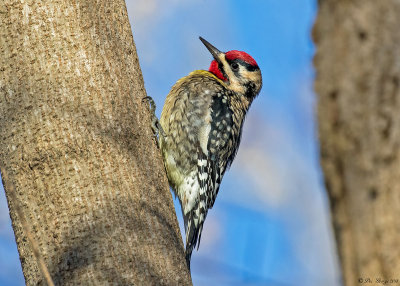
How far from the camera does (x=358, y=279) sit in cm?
128

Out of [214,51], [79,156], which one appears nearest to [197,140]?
[214,51]

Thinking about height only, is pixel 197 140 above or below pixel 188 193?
above

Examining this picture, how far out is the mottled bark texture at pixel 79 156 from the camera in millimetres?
2525

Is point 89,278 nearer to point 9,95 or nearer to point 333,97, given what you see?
point 9,95

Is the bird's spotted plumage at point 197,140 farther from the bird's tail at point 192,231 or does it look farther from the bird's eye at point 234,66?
the bird's eye at point 234,66

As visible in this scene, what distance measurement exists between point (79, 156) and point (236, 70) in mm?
2941

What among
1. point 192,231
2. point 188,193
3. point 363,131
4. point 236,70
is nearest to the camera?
point 363,131

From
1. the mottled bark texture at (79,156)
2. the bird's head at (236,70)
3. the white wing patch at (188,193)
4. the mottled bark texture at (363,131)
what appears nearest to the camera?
the mottled bark texture at (363,131)

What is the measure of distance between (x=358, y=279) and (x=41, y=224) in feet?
5.51

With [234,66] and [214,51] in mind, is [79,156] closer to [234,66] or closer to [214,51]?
[234,66]

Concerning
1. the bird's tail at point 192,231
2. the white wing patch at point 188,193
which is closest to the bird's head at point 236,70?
the white wing patch at point 188,193

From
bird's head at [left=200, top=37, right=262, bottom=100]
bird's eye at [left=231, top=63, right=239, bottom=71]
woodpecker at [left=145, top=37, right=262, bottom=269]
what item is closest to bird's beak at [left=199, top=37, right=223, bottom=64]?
bird's head at [left=200, top=37, right=262, bottom=100]

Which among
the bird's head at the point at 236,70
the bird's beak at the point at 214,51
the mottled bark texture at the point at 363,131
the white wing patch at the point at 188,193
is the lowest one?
the mottled bark texture at the point at 363,131

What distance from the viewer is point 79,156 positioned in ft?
8.76
